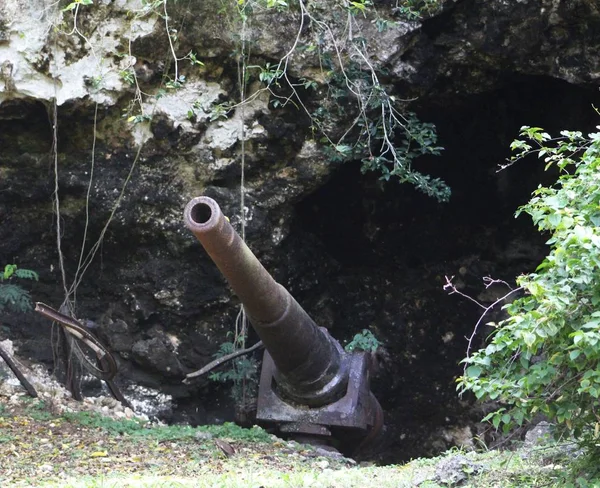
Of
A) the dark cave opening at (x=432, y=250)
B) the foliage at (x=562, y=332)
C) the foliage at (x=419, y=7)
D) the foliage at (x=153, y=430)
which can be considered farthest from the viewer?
the dark cave opening at (x=432, y=250)

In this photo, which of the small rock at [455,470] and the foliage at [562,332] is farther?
the small rock at [455,470]

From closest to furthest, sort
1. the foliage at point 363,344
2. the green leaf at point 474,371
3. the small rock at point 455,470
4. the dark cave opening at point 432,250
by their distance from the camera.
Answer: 1. the green leaf at point 474,371
2. the small rock at point 455,470
3. the foliage at point 363,344
4. the dark cave opening at point 432,250

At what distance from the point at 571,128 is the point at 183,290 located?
4.36m

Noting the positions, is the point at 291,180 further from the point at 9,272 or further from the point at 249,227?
the point at 9,272

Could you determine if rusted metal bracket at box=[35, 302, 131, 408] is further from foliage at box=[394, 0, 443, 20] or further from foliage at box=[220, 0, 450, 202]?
foliage at box=[394, 0, 443, 20]

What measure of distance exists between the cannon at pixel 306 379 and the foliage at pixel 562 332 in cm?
245

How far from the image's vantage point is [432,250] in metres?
9.22

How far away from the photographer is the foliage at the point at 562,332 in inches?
121

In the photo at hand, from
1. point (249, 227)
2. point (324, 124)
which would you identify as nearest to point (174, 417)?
point (249, 227)

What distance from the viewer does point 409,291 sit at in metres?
9.21

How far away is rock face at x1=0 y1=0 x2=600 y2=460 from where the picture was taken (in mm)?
6840

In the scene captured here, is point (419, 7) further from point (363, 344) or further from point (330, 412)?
point (330, 412)

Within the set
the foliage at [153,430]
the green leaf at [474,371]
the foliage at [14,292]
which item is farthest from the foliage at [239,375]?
the green leaf at [474,371]

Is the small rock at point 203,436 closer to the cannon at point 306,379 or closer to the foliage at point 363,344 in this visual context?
the cannon at point 306,379
